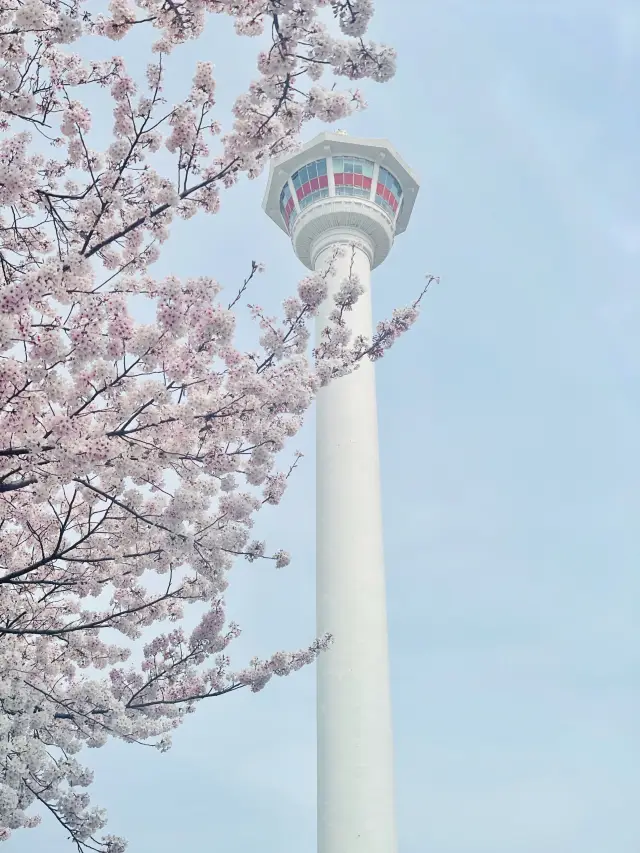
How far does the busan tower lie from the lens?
22.9 metres

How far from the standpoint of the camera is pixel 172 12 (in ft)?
24.6

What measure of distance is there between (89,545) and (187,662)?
2263mm

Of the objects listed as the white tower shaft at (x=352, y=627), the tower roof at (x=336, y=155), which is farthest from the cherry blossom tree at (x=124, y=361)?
the tower roof at (x=336, y=155)

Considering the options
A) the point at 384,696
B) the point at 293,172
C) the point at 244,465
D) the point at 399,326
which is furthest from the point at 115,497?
the point at 293,172

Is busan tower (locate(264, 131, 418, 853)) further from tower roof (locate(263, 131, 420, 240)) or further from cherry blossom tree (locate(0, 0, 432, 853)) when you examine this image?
cherry blossom tree (locate(0, 0, 432, 853))

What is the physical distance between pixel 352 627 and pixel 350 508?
146 inches

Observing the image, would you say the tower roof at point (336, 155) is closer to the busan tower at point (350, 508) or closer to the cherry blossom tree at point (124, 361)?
the busan tower at point (350, 508)

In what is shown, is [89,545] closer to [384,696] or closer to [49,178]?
[49,178]

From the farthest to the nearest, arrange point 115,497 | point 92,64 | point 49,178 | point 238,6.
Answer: point 49,178, point 92,64, point 115,497, point 238,6

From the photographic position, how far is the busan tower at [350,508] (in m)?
22.9

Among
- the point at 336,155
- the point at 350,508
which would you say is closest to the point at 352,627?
the point at 350,508

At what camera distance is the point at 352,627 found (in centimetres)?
2456

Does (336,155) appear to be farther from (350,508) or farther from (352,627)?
(352,627)

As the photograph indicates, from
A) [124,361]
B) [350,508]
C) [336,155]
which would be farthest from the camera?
[336,155]
